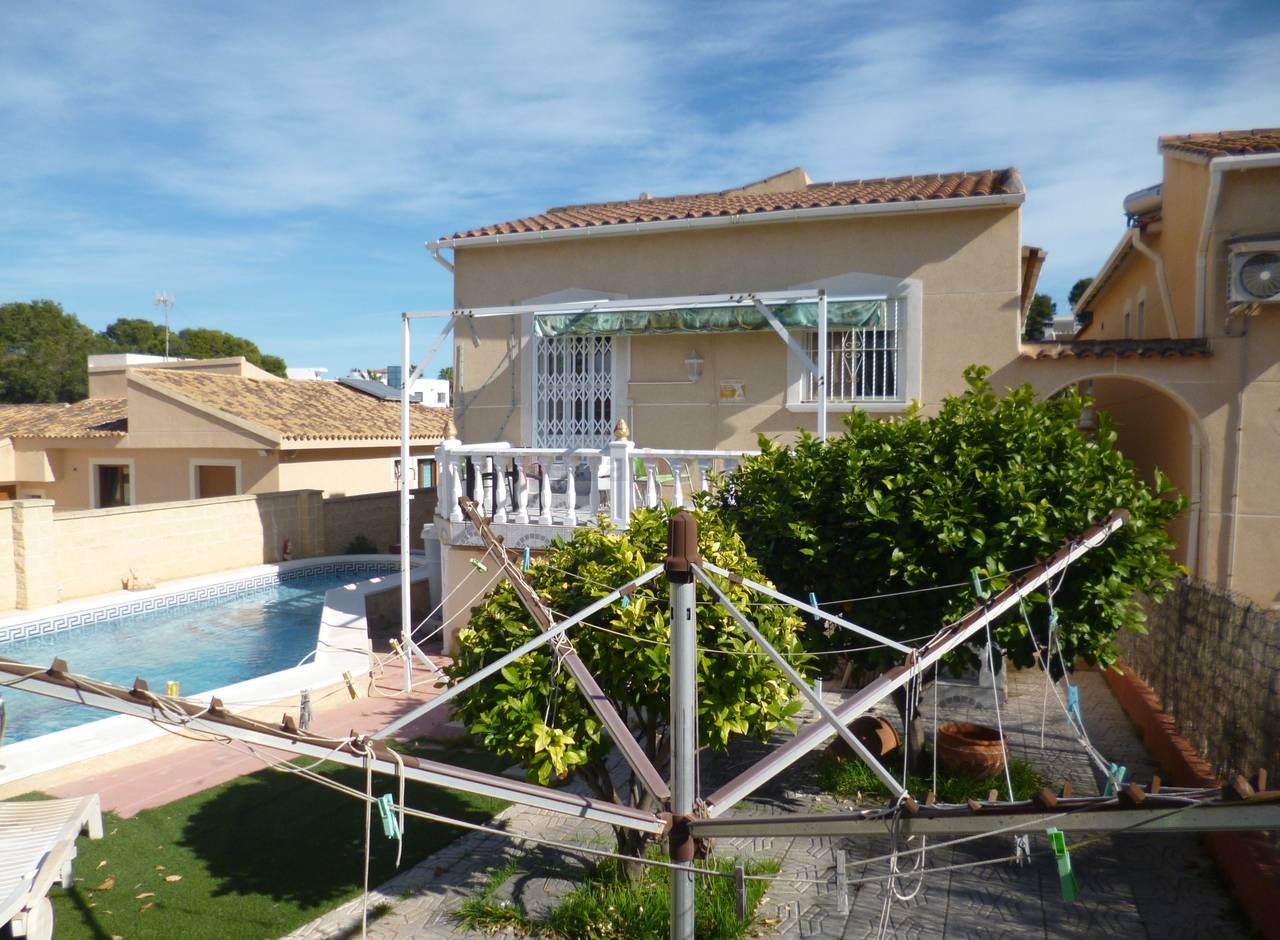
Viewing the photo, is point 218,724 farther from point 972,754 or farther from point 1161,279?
point 1161,279

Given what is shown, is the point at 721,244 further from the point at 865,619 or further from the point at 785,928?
the point at 785,928

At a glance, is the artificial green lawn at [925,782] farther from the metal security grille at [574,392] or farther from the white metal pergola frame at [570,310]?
the metal security grille at [574,392]

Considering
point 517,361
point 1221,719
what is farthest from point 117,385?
point 1221,719

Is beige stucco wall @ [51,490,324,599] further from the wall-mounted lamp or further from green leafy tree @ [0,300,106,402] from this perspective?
green leafy tree @ [0,300,106,402]

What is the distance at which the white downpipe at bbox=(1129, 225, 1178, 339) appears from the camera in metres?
13.3

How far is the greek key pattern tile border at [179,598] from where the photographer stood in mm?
15422

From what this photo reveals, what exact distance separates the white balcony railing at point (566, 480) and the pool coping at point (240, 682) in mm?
2498

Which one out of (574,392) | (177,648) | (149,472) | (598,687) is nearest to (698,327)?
(574,392)

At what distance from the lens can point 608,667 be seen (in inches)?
238

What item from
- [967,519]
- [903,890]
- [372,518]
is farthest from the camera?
A: [372,518]

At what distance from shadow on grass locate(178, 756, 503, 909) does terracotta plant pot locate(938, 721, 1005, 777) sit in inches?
166

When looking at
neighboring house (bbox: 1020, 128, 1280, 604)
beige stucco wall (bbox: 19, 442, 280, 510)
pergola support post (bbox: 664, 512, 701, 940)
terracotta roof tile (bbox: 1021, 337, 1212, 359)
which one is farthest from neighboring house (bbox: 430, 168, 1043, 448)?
beige stucco wall (bbox: 19, 442, 280, 510)

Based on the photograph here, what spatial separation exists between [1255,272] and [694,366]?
7104mm

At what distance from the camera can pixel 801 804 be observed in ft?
27.3
